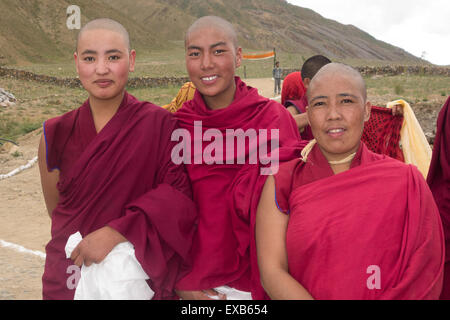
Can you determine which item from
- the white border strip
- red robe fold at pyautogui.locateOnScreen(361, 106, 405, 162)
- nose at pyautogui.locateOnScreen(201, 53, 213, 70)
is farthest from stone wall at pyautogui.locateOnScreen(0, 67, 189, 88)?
nose at pyautogui.locateOnScreen(201, 53, 213, 70)

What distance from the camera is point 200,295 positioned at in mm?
2602

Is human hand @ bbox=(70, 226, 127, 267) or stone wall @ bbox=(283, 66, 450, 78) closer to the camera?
human hand @ bbox=(70, 226, 127, 267)

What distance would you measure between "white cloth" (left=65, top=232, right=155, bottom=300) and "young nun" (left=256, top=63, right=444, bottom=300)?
68 centimetres

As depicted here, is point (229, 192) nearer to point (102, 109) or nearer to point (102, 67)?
point (102, 109)

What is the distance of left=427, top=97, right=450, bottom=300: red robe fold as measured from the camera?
263 cm

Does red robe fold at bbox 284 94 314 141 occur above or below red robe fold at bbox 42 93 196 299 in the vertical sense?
above

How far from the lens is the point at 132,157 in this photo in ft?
8.55

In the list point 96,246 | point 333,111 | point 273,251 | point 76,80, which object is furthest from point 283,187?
point 76,80

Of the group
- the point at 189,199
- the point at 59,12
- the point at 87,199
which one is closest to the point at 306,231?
the point at 189,199

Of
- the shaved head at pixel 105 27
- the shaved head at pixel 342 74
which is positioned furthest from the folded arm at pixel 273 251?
the shaved head at pixel 105 27

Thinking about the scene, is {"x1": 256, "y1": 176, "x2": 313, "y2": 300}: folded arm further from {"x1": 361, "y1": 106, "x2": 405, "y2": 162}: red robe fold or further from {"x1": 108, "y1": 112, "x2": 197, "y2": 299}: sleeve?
{"x1": 361, "y1": 106, "x2": 405, "y2": 162}: red robe fold

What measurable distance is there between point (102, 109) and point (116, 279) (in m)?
1.09

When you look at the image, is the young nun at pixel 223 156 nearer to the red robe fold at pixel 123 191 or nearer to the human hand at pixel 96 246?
the red robe fold at pixel 123 191

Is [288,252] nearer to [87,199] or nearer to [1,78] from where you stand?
[87,199]
